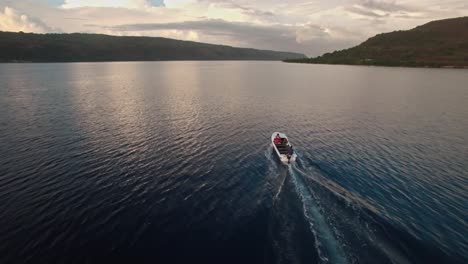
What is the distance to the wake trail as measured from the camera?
25.4 metres

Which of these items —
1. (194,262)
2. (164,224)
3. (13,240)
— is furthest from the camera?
(164,224)

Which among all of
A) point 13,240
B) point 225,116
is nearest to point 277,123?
point 225,116

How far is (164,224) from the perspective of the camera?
31188 millimetres

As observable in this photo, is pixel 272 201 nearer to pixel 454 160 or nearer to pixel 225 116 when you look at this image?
pixel 454 160

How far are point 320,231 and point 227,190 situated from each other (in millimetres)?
13956

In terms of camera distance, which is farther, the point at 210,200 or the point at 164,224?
the point at 210,200

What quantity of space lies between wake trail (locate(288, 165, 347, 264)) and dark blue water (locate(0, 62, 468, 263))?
0.13 meters

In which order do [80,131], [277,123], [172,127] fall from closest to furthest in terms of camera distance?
[80,131]
[172,127]
[277,123]

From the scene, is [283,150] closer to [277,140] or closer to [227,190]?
[277,140]

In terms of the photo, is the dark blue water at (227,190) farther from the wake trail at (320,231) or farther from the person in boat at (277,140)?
the person in boat at (277,140)

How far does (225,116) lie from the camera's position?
83.8 metres

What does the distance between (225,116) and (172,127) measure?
62.4 feet

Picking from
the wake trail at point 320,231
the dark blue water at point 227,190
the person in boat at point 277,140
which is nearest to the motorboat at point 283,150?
the person in boat at point 277,140

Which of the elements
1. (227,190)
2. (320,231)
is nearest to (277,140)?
(227,190)
